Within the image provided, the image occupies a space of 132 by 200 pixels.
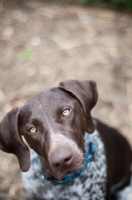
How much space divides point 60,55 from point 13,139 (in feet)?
11.5

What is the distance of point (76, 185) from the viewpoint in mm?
3908

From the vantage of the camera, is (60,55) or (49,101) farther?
(60,55)

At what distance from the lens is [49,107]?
11.3 ft

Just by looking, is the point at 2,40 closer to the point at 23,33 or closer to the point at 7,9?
the point at 23,33

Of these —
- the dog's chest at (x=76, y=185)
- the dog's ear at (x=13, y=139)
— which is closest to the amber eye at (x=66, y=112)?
the dog's ear at (x=13, y=139)

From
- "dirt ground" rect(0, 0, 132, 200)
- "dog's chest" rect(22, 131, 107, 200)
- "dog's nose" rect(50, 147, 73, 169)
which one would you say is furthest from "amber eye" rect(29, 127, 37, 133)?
"dirt ground" rect(0, 0, 132, 200)

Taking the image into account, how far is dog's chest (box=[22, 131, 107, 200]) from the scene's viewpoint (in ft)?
12.8

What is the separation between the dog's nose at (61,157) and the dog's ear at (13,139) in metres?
0.59

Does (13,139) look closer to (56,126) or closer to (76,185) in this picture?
(56,126)

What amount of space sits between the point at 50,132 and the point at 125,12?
5.03 metres

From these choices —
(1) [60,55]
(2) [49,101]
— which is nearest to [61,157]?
(2) [49,101]

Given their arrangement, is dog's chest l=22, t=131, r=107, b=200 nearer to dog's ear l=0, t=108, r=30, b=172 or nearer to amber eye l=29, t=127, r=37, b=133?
dog's ear l=0, t=108, r=30, b=172

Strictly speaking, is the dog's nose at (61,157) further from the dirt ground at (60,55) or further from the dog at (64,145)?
the dirt ground at (60,55)

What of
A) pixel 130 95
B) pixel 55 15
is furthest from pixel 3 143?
pixel 55 15
